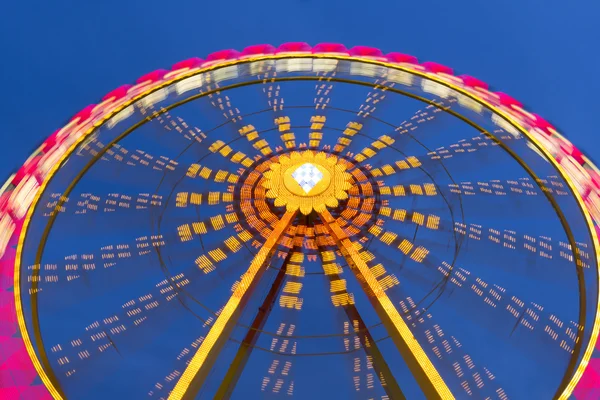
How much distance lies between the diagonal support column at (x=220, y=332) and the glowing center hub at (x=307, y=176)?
14.9 inches

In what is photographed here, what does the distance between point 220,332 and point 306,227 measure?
1375 millimetres

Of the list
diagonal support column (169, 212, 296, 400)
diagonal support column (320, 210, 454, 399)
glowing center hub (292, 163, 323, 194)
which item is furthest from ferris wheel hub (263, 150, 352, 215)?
diagonal support column (169, 212, 296, 400)

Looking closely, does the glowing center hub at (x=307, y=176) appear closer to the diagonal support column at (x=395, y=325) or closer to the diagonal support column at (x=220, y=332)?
the diagonal support column at (x=395, y=325)

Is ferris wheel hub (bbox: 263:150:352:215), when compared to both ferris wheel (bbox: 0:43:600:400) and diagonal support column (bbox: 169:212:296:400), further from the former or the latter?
diagonal support column (bbox: 169:212:296:400)

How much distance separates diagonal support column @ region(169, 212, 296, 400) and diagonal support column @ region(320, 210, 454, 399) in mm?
382

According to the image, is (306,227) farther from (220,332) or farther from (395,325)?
(220,332)

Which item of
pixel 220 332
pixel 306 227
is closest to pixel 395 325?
pixel 220 332

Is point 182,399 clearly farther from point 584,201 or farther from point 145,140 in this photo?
point 584,201

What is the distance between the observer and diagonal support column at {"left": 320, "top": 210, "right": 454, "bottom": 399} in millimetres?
3096

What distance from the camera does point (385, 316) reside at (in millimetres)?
3469

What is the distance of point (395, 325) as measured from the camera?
11.0ft

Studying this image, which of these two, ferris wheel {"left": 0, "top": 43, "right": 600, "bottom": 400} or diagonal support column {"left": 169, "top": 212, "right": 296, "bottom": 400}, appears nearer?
diagonal support column {"left": 169, "top": 212, "right": 296, "bottom": 400}

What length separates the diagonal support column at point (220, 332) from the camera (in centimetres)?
304

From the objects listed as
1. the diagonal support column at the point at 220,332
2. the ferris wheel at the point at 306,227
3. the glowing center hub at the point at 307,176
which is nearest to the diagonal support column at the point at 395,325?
the ferris wheel at the point at 306,227
